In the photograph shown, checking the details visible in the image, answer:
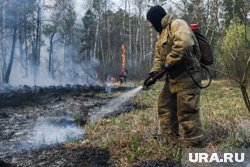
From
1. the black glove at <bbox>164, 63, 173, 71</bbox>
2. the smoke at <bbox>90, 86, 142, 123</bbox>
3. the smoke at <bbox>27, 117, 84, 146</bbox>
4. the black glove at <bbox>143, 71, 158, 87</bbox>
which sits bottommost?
the smoke at <bbox>27, 117, 84, 146</bbox>

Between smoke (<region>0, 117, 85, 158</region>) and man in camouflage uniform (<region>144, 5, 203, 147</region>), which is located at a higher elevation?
man in camouflage uniform (<region>144, 5, 203, 147</region>)

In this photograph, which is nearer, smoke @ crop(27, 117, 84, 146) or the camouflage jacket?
the camouflage jacket

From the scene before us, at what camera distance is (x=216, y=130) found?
546 centimetres

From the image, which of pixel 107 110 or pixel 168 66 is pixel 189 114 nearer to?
pixel 168 66

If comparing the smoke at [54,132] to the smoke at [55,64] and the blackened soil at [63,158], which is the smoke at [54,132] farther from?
the smoke at [55,64]

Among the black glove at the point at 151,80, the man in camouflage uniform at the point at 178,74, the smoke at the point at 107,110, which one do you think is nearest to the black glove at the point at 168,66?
the man in camouflage uniform at the point at 178,74

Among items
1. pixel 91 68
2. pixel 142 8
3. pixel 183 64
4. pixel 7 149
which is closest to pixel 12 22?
pixel 91 68

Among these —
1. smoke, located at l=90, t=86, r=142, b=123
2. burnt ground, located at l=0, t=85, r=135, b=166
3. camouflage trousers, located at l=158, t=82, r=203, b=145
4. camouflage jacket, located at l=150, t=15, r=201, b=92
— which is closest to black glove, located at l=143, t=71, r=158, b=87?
camouflage jacket, located at l=150, t=15, r=201, b=92

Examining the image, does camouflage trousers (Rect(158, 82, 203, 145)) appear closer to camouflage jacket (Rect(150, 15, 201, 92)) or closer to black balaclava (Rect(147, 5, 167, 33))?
camouflage jacket (Rect(150, 15, 201, 92))

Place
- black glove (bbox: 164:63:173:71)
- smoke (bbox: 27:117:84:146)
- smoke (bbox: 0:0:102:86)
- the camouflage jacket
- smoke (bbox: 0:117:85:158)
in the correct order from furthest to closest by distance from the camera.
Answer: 1. smoke (bbox: 0:0:102:86)
2. smoke (bbox: 27:117:84:146)
3. smoke (bbox: 0:117:85:158)
4. black glove (bbox: 164:63:173:71)
5. the camouflage jacket

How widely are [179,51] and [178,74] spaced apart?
0.38 meters

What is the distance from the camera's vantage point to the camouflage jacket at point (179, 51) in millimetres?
4828

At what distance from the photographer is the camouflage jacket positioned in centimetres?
483

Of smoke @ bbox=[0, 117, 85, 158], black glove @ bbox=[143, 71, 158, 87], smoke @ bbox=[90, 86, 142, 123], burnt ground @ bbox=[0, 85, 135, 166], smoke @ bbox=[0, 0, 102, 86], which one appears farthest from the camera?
smoke @ bbox=[0, 0, 102, 86]
